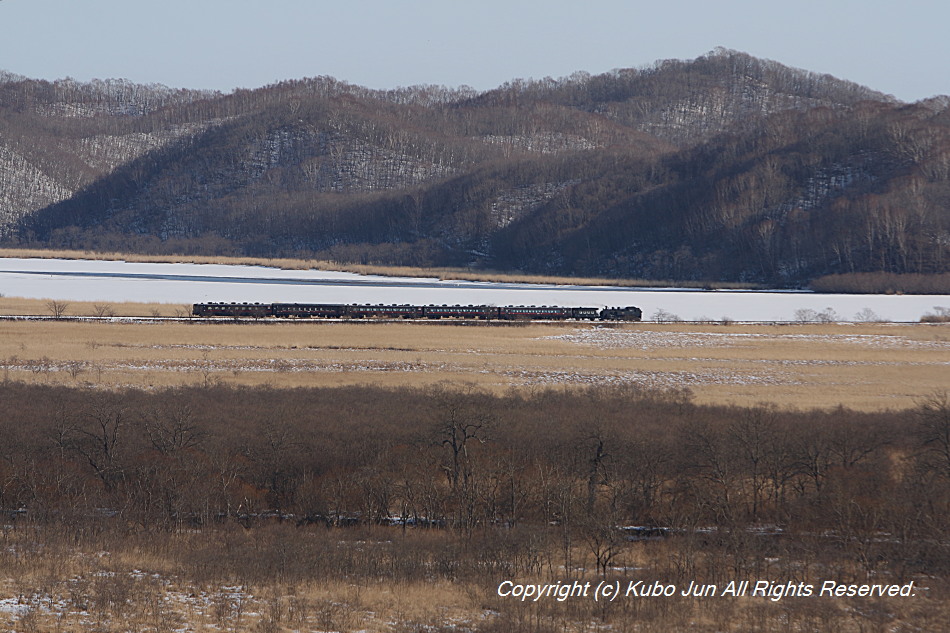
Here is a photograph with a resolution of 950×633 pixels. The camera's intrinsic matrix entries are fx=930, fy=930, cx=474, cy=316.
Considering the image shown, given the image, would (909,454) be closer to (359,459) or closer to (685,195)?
(359,459)

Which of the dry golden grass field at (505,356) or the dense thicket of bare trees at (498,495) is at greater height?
the dry golden grass field at (505,356)

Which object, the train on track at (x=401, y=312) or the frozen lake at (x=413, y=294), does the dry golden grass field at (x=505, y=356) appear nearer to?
the train on track at (x=401, y=312)

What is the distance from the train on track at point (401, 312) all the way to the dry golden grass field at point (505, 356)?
3.07 meters

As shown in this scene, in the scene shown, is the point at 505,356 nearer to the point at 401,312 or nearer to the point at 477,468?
the point at 401,312

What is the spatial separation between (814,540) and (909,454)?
275 inches

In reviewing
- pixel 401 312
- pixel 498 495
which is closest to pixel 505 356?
pixel 401 312

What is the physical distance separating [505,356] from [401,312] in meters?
20.4

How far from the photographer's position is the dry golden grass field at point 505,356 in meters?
40.3

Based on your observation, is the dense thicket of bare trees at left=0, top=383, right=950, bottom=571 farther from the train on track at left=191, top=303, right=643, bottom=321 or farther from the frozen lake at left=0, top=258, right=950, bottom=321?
the frozen lake at left=0, top=258, right=950, bottom=321

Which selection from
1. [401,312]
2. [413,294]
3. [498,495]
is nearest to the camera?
[498,495]

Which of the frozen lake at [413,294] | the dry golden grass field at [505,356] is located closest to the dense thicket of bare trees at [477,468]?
the dry golden grass field at [505,356]

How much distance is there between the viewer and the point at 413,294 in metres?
93.2

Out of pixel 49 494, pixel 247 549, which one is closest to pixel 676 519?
pixel 247 549

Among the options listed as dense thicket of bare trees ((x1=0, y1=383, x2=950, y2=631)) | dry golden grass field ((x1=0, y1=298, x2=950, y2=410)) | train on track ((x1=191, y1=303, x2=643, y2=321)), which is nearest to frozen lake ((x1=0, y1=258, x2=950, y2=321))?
train on track ((x1=191, y1=303, x2=643, y2=321))
